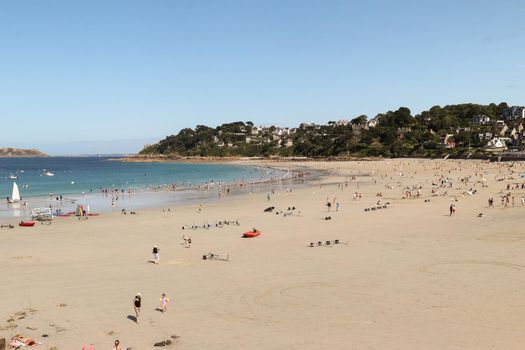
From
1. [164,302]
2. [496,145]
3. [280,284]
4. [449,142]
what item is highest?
[449,142]

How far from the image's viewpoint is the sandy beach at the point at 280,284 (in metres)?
12.4

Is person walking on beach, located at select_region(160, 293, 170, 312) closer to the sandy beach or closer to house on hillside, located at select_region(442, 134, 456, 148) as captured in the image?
the sandy beach

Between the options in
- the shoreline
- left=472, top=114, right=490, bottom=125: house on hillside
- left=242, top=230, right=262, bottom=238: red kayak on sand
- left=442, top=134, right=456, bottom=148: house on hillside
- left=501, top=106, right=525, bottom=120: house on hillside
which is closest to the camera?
left=242, top=230, right=262, bottom=238: red kayak on sand

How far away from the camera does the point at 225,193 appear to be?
58.1m

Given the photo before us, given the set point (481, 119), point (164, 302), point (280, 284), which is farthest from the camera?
point (481, 119)

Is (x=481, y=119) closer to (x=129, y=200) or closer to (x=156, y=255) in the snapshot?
(x=129, y=200)

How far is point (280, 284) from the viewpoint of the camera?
16906mm

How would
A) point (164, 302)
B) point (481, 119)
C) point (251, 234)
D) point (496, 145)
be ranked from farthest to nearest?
1. point (481, 119)
2. point (496, 145)
3. point (251, 234)
4. point (164, 302)

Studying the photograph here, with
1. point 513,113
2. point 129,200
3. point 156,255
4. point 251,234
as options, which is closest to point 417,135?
point 513,113

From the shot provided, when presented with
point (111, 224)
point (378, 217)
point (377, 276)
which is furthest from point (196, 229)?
point (377, 276)

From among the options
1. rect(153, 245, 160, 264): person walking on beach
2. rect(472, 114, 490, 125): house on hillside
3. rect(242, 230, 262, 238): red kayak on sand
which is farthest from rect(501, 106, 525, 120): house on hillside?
rect(153, 245, 160, 264): person walking on beach

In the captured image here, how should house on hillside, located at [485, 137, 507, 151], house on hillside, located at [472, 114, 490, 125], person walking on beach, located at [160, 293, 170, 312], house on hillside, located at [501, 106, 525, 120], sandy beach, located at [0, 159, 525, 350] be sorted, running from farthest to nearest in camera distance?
house on hillside, located at [501, 106, 525, 120], house on hillside, located at [472, 114, 490, 125], house on hillside, located at [485, 137, 507, 151], person walking on beach, located at [160, 293, 170, 312], sandy beach, located at [0, 159, 525, 350]

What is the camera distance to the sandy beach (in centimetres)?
1241

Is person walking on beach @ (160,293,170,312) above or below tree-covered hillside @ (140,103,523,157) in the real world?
below
